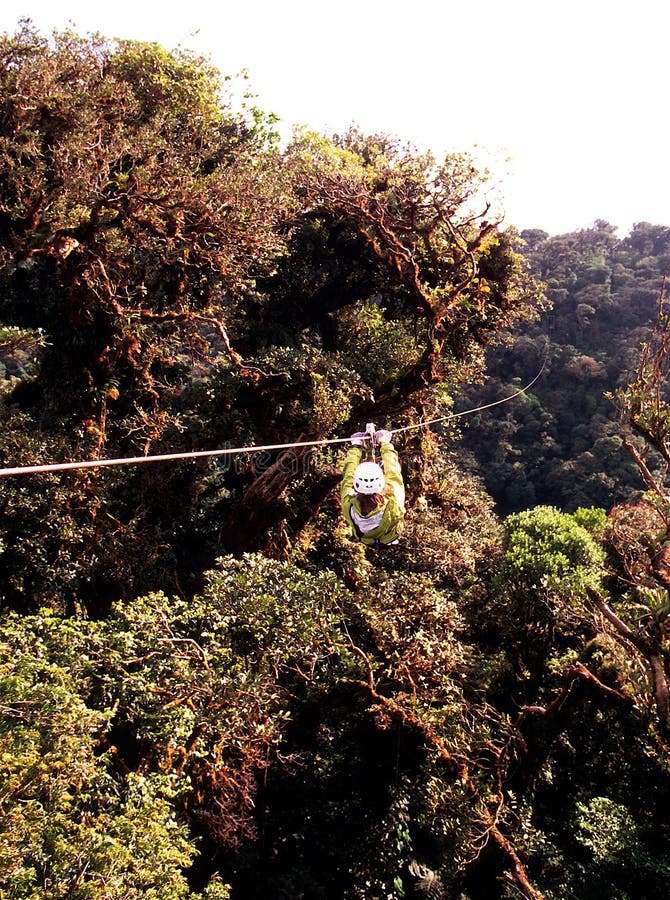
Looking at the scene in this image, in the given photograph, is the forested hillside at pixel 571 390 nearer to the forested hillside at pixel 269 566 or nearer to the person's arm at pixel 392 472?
the forested hillside at pixel 269 566

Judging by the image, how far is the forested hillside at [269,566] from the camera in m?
6.11

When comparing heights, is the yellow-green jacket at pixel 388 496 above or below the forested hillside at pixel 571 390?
below

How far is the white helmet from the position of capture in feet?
18.1

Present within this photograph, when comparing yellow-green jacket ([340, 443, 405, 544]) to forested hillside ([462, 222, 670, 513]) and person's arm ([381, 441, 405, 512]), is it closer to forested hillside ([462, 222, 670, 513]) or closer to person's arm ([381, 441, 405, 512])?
person's arm ([381, 441, 405, 512])

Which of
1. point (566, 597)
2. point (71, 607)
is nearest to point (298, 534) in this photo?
point (71, 607)

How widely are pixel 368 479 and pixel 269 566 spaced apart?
10.4ft

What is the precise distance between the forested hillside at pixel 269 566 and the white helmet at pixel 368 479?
257cm

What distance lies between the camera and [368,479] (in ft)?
18.1

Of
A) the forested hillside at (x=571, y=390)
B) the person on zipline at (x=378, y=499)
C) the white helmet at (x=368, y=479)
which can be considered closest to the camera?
the white helmet at (x=368, y=479)

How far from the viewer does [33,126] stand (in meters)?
9.73

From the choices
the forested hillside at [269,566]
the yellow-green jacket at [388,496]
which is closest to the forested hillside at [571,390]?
the forested hillside at [269,566]

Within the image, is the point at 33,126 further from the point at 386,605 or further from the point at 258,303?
the point at 386,605

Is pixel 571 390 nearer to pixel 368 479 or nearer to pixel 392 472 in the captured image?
pixel 392 472

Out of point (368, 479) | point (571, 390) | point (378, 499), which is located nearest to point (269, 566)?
point (378, 499)
